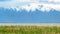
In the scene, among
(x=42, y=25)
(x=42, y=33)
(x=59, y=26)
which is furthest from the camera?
(x=42, y=25)

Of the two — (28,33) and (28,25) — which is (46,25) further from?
(28,33)

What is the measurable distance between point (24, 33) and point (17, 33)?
57 centimetres

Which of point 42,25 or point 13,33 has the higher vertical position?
point 13,33

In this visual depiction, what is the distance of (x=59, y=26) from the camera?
23.3 m

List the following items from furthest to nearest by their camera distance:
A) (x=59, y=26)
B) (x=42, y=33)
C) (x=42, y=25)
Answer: (x=42, y=25) < (x=59, y=26) < (x=42, y=33)

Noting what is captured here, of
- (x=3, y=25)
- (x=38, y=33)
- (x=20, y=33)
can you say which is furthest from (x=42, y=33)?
(x=3, y=25)

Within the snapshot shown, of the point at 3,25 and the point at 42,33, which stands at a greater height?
the point at 42,33

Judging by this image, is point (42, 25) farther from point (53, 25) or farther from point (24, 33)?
point (24, 33)

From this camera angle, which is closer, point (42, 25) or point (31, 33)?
point (31, 33)

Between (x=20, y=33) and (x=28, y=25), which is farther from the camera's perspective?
(x=28, y=25)

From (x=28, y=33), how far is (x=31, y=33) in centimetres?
23

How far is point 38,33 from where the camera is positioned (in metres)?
16.6

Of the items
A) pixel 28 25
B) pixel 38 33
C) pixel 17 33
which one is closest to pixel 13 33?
pixel 17 33

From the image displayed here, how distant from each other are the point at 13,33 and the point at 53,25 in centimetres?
836
